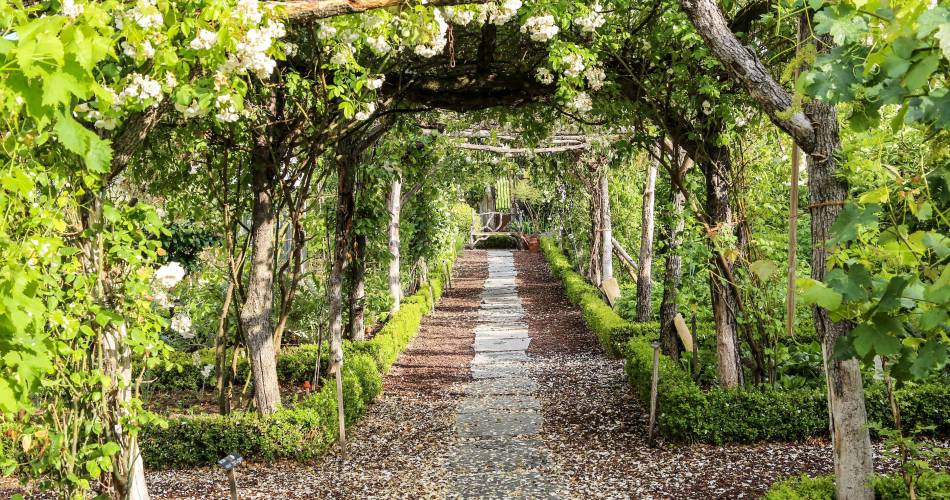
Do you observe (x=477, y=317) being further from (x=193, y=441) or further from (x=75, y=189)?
(x=75, y=189)

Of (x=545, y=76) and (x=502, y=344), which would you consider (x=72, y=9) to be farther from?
(x=502, y=344)

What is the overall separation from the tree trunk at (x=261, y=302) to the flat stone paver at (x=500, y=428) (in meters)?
1.51

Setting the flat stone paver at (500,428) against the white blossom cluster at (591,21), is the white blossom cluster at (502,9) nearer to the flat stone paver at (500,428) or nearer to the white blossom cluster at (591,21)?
the white blossom cluster at (591,21)

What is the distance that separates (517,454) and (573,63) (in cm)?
285

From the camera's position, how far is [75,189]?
12.0 feet

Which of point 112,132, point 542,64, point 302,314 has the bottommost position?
point 302,314

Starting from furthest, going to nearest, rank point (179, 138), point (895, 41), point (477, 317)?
point (477, 317), point (179, 138), point (895, 41)

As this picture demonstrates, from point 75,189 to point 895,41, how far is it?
331 centimetres

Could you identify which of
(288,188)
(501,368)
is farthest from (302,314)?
(288,188)

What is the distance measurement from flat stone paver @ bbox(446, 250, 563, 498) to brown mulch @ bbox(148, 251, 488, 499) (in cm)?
15

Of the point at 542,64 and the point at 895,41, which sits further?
the point at 542,64

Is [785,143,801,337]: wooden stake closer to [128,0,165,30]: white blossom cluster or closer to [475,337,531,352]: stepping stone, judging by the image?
[128,0,165,30]: white blossom cluster

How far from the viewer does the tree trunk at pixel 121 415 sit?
396 cm

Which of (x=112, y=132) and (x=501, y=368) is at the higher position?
(x=112, y=132)
